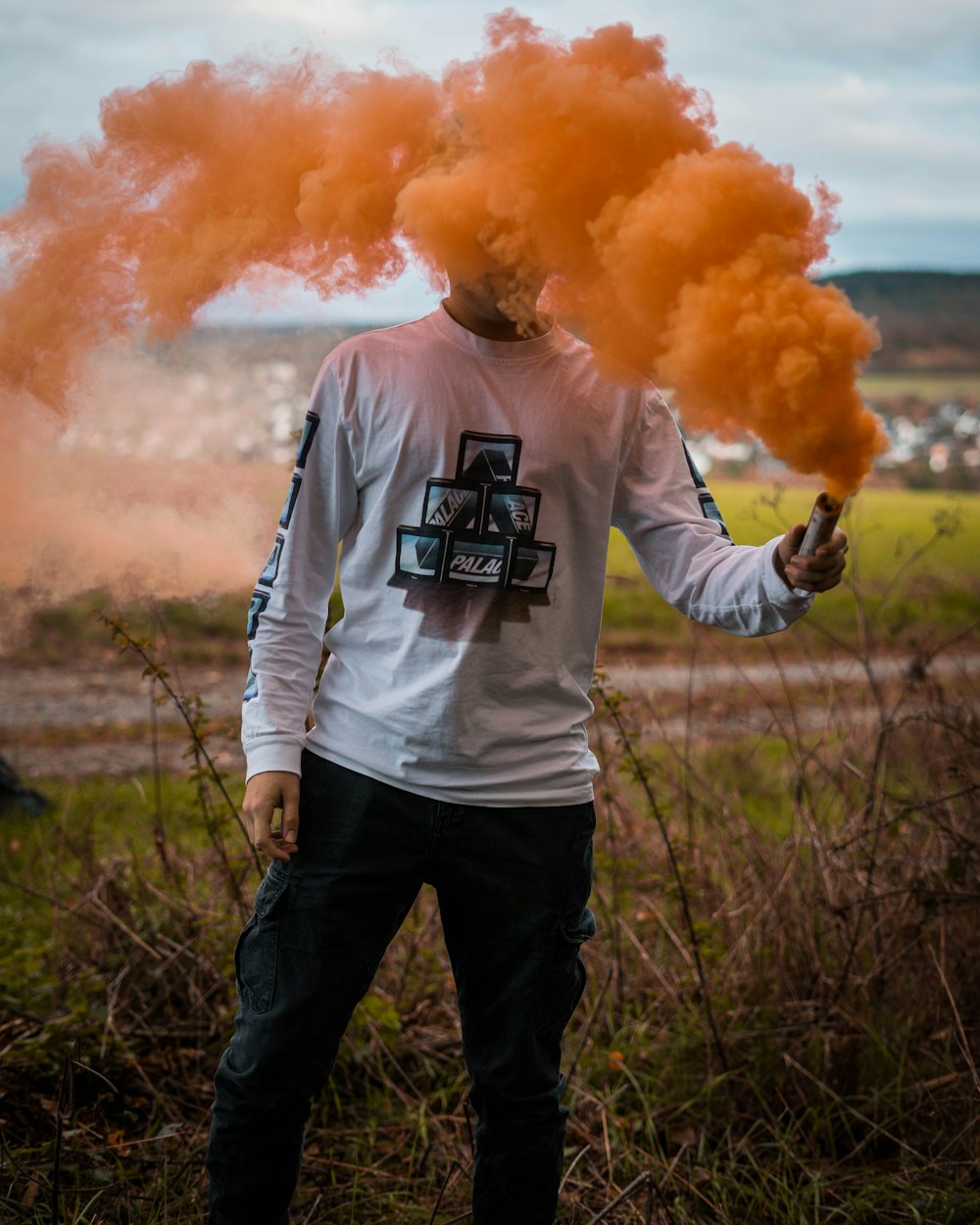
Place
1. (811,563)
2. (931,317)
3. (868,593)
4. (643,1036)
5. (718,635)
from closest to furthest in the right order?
(811,563)
(643,1036)
(718,635)
(868,593)
(931,317)

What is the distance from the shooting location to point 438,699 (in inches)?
68.5

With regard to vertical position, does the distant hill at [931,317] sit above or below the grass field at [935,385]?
above

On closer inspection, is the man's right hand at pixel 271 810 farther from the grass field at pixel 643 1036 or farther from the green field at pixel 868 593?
the green field at pixel 868 593

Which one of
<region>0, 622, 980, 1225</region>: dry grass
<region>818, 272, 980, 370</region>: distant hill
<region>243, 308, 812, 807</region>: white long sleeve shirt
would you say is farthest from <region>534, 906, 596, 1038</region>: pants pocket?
<region>818, 272, 980, 370</region>: distant hill

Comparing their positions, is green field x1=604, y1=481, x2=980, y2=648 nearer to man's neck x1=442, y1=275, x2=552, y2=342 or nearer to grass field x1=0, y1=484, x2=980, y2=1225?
grass field x1=0, y1=484, x2=980, y2=1225

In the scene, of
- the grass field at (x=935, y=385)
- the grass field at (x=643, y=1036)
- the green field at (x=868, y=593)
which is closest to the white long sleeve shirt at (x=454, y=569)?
the grass field at (x=643, y=1036)

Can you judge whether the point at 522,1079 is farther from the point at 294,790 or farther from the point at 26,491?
the point at 26,491

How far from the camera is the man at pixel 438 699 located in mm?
1756

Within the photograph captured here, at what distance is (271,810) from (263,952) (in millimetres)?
243

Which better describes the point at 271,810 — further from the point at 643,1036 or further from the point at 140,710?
the point at 140,710

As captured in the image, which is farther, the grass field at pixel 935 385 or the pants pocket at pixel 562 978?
the grass field at pixel 935 385

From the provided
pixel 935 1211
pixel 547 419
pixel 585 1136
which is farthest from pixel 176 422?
pixel 935 1211

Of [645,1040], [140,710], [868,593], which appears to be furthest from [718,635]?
[645,1040]

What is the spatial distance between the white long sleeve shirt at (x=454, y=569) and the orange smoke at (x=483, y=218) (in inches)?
6.5
